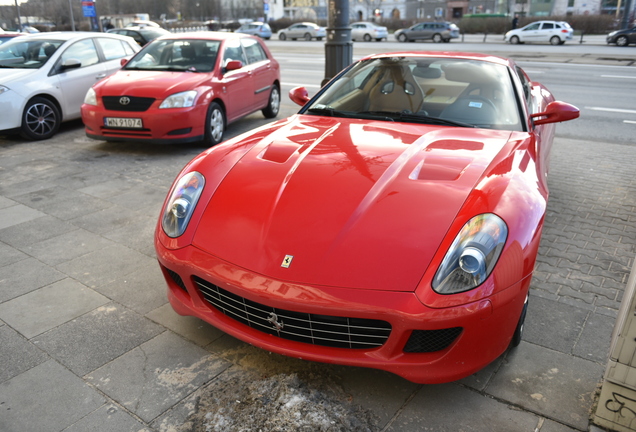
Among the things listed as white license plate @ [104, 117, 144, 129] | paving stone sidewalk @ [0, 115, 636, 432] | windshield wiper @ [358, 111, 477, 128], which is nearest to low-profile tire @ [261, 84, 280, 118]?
white license plate @ [104, 117, 144, 129]

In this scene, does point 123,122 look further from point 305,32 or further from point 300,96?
point 305,32

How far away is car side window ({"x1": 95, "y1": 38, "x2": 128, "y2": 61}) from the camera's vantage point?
888cm

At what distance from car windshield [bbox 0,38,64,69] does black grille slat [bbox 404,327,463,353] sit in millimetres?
7862

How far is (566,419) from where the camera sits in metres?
2.29

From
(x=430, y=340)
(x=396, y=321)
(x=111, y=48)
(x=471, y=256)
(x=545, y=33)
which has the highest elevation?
(x=545, y=33)

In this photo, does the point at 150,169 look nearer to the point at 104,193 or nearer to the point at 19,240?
the point at 104,193

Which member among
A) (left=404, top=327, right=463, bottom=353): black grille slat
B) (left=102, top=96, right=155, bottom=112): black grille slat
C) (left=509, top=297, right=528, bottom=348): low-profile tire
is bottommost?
(left=509, top=297, right=528, bottom=348): low-profile tire

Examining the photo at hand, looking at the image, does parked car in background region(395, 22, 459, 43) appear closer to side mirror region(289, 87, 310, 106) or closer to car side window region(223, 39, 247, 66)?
car side window region(223, 39, 247, 66)

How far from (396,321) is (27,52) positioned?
8.33 meters

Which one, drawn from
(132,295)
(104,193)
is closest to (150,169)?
(104,193)

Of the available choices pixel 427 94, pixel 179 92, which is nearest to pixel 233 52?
pixel 179 92

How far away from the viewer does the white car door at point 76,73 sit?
810 cm

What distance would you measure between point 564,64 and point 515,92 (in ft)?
55.5

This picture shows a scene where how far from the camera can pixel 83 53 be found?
28.1ft
